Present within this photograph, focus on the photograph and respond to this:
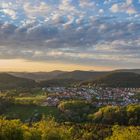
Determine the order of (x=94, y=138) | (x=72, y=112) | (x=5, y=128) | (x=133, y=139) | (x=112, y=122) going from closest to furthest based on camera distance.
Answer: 1. (x=5, y=128)
2. (x=133, y=139)
3. (x=94, y=138)
4. (x=112, y=122)
5. (x=72, y=112)

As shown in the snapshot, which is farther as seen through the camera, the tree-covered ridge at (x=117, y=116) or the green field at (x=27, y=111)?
the green field at (x=27, y=111)

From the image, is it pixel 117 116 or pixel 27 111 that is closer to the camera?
pixel 117 116

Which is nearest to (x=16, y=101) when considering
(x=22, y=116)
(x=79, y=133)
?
(x=22, y=116)

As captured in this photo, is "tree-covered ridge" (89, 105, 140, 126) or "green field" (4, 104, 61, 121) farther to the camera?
"green field" (4, 104, 61, 121)

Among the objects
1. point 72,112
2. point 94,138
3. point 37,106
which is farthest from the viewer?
point 37,106

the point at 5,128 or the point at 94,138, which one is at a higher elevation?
the point at 5,128

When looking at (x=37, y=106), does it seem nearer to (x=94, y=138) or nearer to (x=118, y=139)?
(x=94, y=138)

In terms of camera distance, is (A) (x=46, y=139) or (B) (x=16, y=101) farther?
(B) (x=16, y=101)
